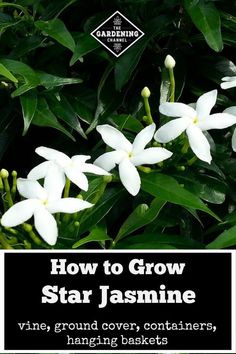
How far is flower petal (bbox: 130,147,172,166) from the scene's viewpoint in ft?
3.90

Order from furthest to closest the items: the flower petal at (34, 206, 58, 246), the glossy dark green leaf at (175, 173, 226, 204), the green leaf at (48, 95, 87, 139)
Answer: the green leaf at (48, 95, 87, 139), the glossy dark green leaf at (175, 173, 226, 204), the flower petal at (34, 206, 58, 246)

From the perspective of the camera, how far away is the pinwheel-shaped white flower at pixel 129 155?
1180 mm

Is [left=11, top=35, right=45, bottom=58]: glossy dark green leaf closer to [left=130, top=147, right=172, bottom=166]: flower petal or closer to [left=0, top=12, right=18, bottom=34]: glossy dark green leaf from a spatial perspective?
[left=0, top=12, right=18, bottom=34]: glossy dark green leaf

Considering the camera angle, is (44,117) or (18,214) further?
(44,117)

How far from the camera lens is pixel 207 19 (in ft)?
4.48

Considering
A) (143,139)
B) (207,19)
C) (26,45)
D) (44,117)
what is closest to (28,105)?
(44,117)

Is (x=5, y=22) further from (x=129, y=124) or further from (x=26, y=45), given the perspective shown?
(x=129, y=124)

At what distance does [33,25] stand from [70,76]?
124 mm

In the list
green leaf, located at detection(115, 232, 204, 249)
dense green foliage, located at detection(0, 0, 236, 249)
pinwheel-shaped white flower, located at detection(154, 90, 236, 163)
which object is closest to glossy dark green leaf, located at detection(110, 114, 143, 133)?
dense green foliage, located at detection(0, 0, 236, 249)

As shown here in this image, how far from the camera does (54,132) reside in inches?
62.3

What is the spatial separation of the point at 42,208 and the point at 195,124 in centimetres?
29

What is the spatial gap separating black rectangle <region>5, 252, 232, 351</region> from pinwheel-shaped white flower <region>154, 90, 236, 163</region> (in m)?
0.17

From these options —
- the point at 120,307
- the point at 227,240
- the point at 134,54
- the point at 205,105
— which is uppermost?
the point at 134,54

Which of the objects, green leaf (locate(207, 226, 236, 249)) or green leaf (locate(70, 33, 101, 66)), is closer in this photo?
green leaf (locate(207, 226, 236, 249))
